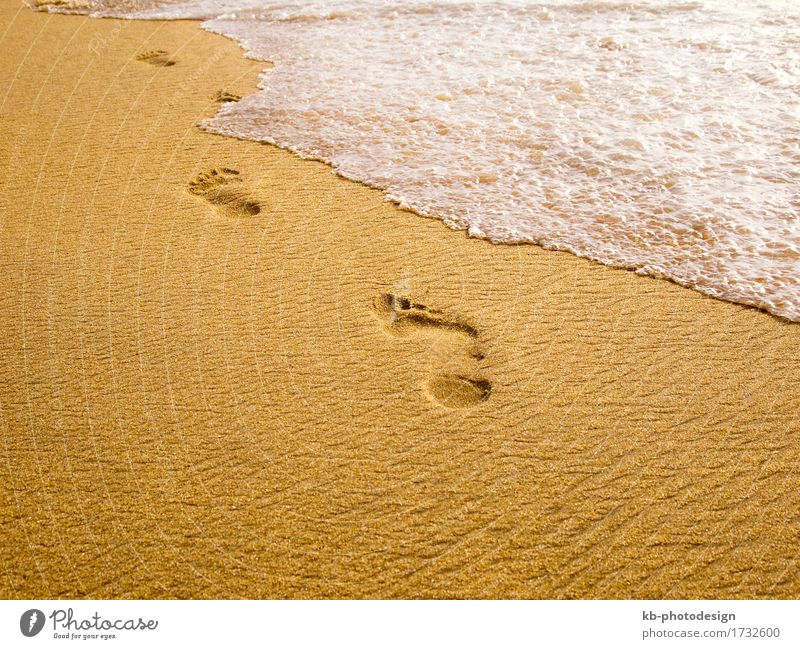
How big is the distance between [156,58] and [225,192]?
2616 millimetres

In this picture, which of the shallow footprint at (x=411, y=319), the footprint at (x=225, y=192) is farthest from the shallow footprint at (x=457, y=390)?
the footprint at (x=225, y=192)

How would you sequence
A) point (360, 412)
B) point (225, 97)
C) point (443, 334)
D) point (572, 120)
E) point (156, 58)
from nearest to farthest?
point (360, 412) < point (443, 334) < point (572, 120) < point (225, 97) < point (156, 58)

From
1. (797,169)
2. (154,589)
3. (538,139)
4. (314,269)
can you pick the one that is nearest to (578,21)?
(538,139)

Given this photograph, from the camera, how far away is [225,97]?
511 centimetres

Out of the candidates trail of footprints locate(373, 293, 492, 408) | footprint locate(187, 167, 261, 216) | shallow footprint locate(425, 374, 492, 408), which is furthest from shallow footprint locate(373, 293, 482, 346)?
footprint locate(187, 167, 261, 216)

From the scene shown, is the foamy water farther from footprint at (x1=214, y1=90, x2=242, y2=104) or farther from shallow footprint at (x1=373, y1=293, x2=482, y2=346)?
shallow footprint at (x1=373, y1=293, x2=482, y2=346)

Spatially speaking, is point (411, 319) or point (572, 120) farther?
point (572, 120)

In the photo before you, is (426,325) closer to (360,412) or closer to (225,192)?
(360,412)

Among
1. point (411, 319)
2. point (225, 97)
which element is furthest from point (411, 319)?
point (225, 97)

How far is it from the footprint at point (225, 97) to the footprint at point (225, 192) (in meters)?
1.18

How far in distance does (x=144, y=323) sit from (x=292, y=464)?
1038mm

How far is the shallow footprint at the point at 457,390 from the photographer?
103 inches

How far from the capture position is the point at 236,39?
637cm

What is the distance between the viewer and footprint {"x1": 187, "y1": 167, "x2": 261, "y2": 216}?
3768 millimetres
